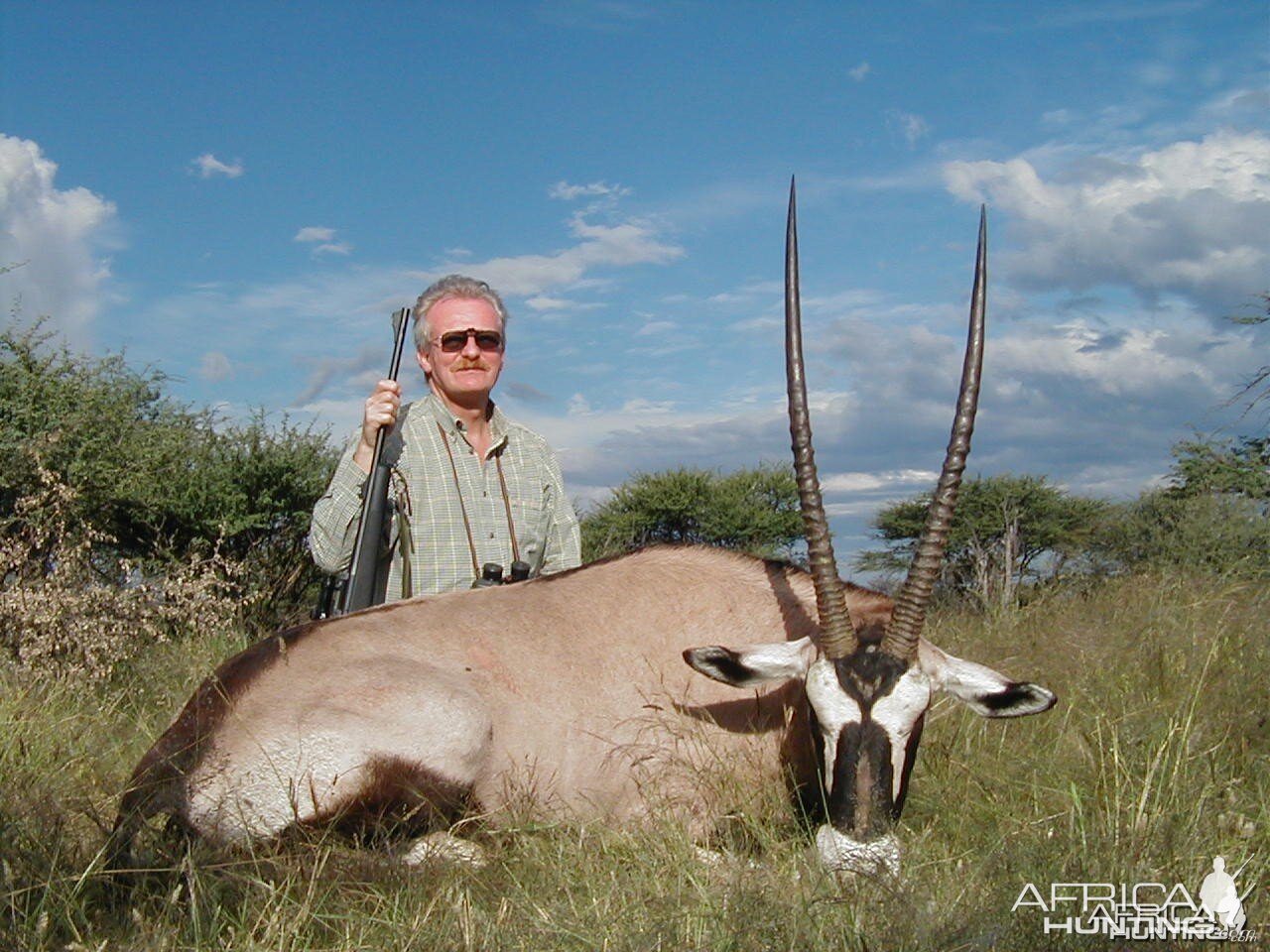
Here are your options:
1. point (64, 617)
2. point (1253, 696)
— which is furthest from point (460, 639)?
point (64, 617)

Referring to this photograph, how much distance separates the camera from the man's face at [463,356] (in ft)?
18.1

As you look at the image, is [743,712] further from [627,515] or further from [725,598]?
[627,515]

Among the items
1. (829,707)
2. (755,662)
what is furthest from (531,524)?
(829,707)

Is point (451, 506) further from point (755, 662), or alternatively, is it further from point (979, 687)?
point (979, 687)

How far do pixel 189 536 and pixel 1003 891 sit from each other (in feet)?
26.2

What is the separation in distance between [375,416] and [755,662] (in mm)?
2057

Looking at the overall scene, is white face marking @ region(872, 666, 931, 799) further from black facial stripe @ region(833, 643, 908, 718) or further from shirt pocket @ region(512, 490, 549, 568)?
shirt pocket @ region(512, 490, 549, 568)

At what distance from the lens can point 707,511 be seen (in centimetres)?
1625

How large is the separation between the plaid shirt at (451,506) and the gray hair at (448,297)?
0.33m

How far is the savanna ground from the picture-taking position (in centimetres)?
275

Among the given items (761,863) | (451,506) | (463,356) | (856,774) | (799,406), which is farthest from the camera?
(463,356)

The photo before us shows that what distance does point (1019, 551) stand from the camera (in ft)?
48.5

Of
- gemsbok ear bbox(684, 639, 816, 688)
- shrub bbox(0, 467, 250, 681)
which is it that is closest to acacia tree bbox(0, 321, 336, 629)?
shrub bbox(0, 467, 250, 681)

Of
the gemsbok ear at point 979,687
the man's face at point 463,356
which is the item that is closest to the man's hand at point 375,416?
the man's face at point 463,356
